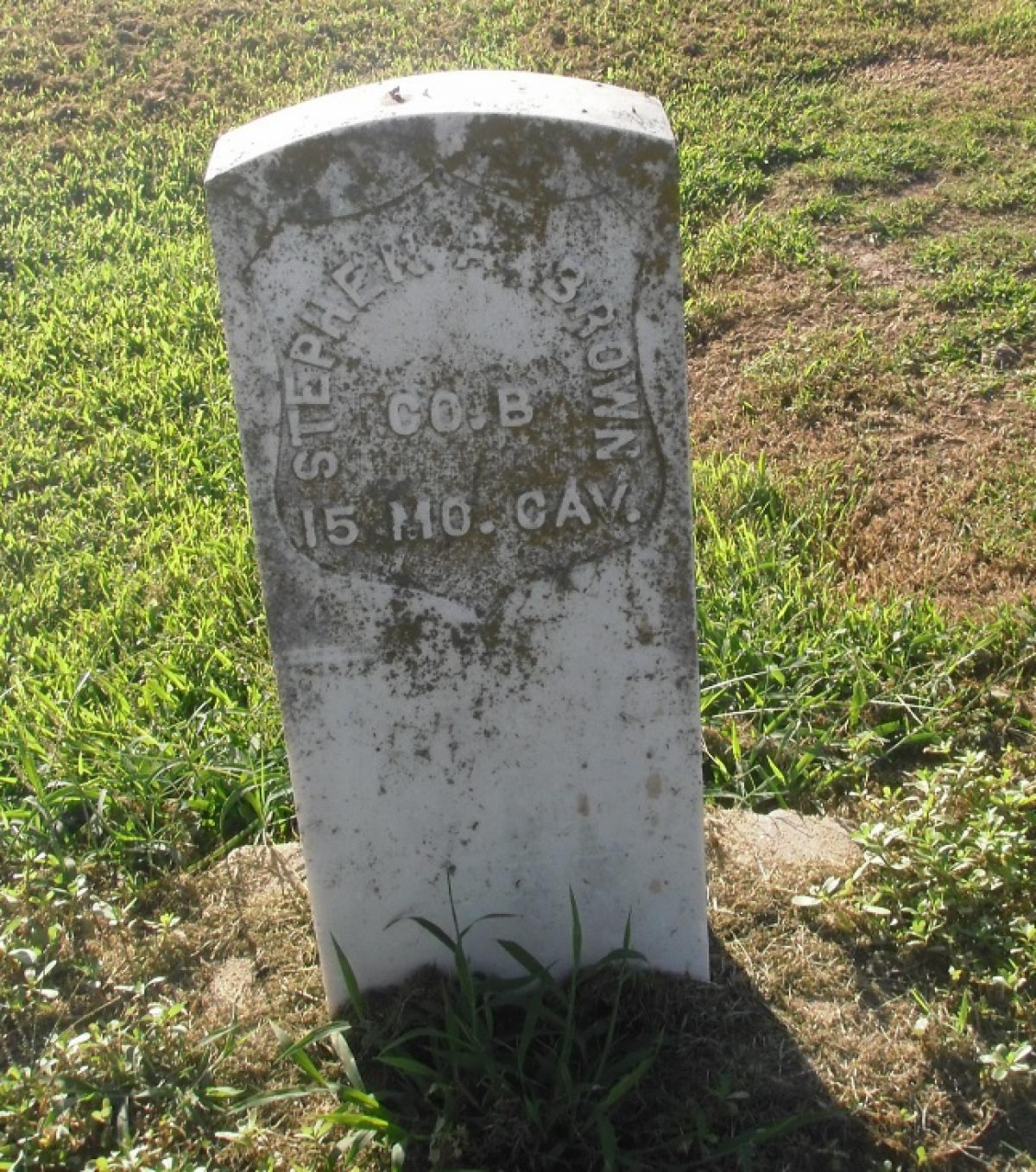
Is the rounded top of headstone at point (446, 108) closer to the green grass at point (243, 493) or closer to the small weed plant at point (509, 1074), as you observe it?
the small weed plant at point (509, 1074)

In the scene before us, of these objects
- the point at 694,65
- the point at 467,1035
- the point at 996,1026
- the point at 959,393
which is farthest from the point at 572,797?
the point at 694,65

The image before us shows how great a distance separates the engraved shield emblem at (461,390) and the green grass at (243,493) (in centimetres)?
95

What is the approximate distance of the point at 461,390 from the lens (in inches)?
76.9

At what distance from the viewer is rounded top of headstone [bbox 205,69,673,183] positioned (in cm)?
182

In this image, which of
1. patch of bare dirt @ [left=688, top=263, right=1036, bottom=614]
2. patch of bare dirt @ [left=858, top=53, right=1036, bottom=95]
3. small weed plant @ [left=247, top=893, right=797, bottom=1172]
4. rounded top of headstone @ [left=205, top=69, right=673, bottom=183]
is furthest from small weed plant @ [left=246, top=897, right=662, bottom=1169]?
patch of bare dirt @ [left=858, top=53, right=1036, bottom=95]

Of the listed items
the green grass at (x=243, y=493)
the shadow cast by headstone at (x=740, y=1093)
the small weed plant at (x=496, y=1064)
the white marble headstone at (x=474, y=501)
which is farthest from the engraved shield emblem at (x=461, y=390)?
the green grass at (x=243, y=493)

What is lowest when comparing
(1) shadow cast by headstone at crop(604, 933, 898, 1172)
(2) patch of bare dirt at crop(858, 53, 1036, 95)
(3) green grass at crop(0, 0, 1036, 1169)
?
(1) shadow cast by headstone at crop(604, 933, 898, 1172)

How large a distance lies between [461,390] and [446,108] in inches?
14.9

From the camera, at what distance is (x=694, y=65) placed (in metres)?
6.06

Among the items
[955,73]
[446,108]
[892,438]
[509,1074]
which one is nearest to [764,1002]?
[509,1074]

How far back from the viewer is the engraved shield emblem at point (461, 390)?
187 cm

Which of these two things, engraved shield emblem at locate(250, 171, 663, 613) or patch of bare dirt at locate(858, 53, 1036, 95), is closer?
engraved shield emblem at locate(250, 171, 663, 613)

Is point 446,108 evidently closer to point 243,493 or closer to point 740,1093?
point 740,1093

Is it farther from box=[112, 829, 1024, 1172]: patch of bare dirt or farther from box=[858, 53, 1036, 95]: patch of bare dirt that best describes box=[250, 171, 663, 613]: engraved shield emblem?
box=[858, 53, 1036, 95]: patch of bare dirt
